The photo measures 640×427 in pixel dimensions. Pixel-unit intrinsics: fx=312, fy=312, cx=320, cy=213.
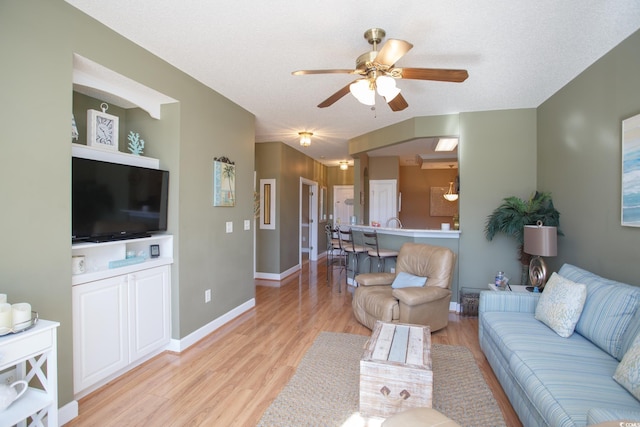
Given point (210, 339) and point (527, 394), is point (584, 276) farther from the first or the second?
point (210, 339)

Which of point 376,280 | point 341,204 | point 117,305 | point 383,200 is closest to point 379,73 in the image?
point 376,280

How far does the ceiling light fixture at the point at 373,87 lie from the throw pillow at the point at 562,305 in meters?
1.92

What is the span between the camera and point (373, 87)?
2.35 meters

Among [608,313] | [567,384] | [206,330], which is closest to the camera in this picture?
[567,384]

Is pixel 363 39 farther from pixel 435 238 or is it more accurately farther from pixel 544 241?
pixel 435 238

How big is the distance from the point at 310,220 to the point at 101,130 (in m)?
6.02

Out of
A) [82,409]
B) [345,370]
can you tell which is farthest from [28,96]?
[345,370]

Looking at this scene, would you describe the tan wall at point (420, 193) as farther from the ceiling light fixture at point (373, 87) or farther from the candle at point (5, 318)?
the candle at point (5, 318)

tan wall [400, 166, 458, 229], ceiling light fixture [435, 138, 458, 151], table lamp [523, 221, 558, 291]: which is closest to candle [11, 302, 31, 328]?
table lamp [523, 221, 558, 291]

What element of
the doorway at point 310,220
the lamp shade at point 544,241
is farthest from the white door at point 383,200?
the lamp shade at point 544,241

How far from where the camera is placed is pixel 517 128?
4078 millimetres

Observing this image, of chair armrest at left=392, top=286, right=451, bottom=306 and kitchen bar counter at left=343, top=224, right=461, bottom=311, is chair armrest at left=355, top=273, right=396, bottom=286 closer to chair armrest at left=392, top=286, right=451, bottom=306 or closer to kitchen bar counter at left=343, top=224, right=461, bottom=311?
chair armrest at left=392, top=286, right=451, bottom=306

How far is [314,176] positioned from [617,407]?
7.10m

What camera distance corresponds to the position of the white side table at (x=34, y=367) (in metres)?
1.50
